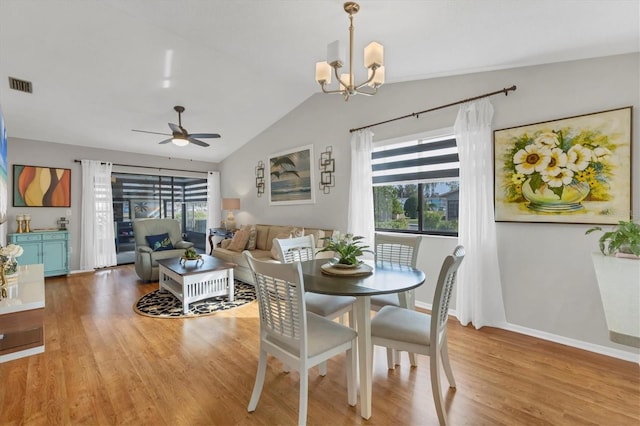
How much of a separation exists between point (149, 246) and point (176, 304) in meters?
1.83

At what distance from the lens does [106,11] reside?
2.85 metres

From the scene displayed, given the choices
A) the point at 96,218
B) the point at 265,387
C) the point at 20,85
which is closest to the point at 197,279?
the point at 265,387

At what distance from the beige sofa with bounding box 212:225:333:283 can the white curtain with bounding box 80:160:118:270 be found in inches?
93.3

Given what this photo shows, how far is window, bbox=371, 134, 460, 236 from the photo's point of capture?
350cm

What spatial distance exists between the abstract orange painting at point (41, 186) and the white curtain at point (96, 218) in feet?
0.96

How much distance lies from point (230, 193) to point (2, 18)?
4.73m

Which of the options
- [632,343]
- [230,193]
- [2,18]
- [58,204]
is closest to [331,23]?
[632,343]

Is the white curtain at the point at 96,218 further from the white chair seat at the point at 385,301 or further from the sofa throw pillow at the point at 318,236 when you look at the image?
the white chair seat at the point at 385,301

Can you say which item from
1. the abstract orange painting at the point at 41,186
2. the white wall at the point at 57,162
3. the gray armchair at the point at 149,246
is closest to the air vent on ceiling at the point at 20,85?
the white wall at the point at 57,162

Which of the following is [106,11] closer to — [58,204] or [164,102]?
[164,102]

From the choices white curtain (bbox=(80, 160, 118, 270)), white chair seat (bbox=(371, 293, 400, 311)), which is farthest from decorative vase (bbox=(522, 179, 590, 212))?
white curtain (bbox=(80, 160, 118, 270))

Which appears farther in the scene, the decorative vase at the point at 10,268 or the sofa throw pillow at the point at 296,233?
the sofa throw pillow at the point at 296,233

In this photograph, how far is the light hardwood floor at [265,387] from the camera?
180 cm

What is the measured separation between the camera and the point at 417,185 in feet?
12.4
